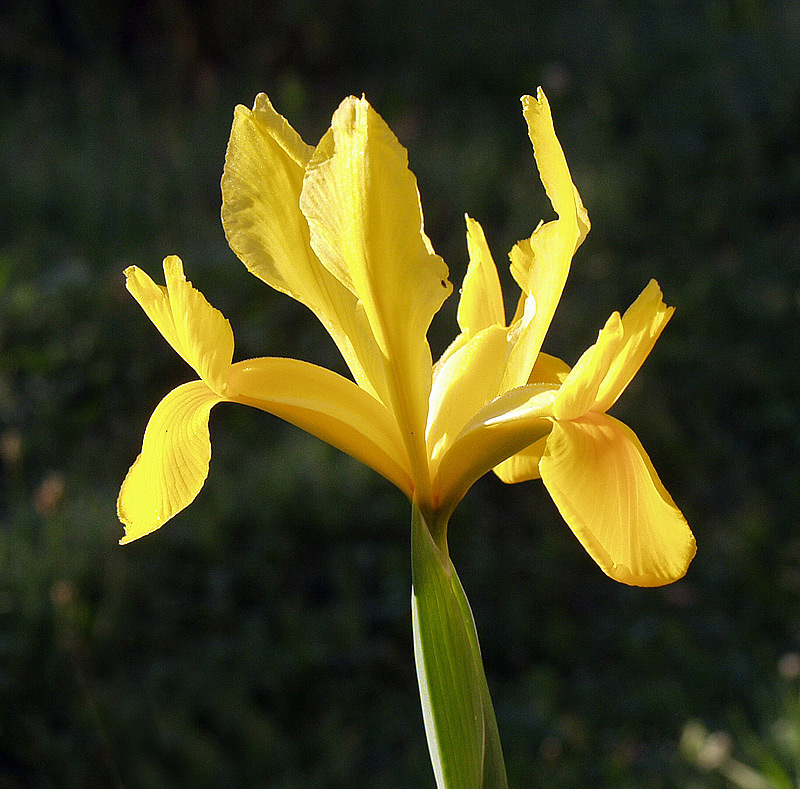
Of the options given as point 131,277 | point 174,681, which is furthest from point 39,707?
point 131,277

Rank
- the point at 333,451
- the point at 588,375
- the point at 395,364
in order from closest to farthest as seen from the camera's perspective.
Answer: the point at 588,375
the point at 395,364
the point at 333,451

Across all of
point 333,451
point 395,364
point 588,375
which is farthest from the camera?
point 333,451

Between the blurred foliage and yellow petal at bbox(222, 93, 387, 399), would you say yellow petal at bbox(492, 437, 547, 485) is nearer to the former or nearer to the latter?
yellow petal at bbox(222, 93, 387, 399)

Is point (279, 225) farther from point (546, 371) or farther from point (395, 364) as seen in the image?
point (546, 371)

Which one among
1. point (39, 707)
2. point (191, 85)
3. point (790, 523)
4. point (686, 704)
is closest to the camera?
point (39, 707)

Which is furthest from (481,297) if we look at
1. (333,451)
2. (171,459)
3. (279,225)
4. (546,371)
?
(333,451)

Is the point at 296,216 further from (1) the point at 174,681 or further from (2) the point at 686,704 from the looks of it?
(2) the point at 686,704
